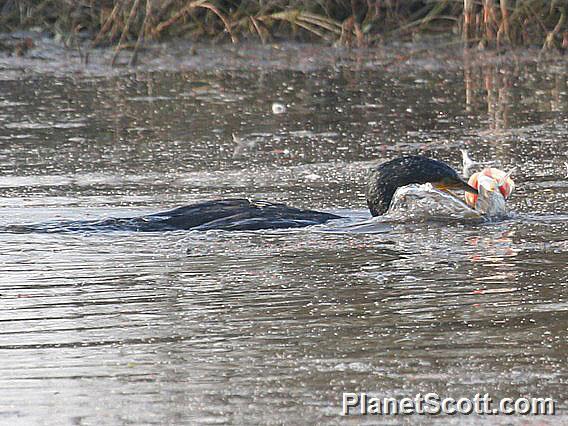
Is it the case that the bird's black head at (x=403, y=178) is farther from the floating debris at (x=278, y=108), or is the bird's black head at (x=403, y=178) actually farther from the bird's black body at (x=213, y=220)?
the floating debris at (x=278, y=108)

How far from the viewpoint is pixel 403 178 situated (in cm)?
506

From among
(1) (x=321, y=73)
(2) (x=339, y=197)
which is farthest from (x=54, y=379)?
(1) (x=321, y=73)

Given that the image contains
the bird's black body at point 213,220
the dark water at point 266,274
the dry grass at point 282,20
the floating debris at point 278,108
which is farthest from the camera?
the dry grass at point 282,20

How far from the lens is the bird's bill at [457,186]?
16.5 ft

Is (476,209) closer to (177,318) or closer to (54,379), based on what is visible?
(177,318)

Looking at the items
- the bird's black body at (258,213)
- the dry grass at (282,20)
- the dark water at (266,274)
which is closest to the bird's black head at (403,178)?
the bird's black body at (258,213)

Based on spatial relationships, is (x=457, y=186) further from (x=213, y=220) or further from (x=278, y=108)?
(x=278, y=108)

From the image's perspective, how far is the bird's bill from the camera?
5016 millimetres

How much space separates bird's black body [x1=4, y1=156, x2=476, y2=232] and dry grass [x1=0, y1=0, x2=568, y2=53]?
21.7ft

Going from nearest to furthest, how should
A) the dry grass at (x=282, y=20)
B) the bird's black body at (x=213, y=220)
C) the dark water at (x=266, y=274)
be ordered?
the dark water at (x=266, y=274) < the bird's black body at (x=213, y=220) < the dry grass at (x=282, y=20)

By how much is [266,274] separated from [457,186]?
1153mm

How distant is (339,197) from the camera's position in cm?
565

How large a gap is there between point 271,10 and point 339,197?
6741 millimetres

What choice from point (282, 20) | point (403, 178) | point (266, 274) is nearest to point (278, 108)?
point (403, 178)
